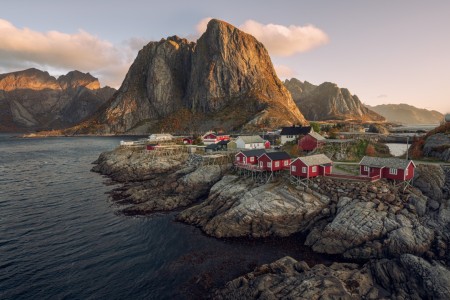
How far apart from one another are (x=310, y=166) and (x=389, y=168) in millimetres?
11436

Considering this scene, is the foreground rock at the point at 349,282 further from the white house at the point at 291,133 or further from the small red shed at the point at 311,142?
the white house at the point at 291,133

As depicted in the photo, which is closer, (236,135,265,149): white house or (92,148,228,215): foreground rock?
(92,148,228,215): foreground rock

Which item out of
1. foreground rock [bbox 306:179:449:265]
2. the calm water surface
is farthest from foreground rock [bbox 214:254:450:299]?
foreground rock [bbox 306:179:449:265]

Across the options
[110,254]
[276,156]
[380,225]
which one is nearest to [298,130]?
[276,156]

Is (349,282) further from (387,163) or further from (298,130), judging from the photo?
(298,130)

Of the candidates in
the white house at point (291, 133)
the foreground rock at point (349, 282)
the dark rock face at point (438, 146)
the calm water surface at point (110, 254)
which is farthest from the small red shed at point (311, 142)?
the foreground rock at point (349, 282)

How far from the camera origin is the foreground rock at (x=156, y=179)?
158ft

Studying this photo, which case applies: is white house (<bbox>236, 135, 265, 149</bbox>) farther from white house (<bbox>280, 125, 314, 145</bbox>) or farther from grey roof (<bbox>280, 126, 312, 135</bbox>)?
grey roof (<bbox>280, 126, 312, 135</bbox>)

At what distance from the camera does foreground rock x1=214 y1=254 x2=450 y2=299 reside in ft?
71.1

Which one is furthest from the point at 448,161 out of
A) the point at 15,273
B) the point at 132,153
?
the point at 132,153

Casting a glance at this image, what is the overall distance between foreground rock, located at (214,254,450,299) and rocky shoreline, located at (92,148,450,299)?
0.08m

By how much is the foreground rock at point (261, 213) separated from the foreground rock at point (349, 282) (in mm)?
10020

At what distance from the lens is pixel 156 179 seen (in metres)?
60.4

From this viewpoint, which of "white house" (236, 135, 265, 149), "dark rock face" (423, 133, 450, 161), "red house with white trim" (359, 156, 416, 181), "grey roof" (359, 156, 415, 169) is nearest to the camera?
"red house with white trim" (359, 156, 416, 181)
